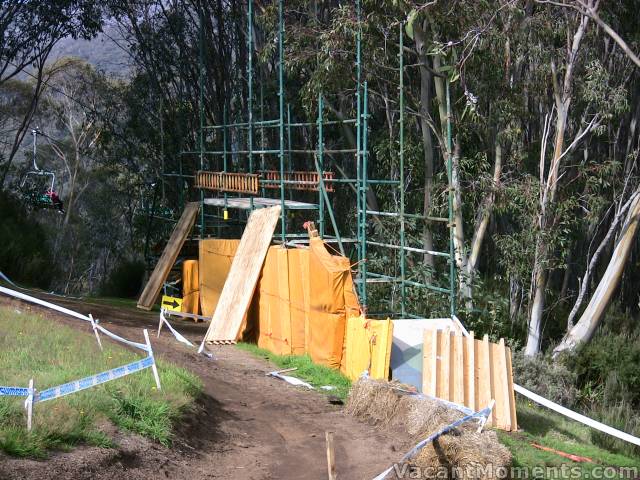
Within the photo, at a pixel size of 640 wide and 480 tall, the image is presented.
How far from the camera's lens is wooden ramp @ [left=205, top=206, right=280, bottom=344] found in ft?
52.9

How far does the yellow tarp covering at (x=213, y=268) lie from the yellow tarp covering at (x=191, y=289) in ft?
1.47

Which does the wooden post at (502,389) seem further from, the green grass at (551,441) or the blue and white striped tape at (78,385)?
A: the blue and white striped tape at (78,385)

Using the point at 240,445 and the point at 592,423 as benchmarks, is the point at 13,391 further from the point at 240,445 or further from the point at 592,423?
the point at 592,423

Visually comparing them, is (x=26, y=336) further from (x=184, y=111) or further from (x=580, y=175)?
(x=184, y=111)

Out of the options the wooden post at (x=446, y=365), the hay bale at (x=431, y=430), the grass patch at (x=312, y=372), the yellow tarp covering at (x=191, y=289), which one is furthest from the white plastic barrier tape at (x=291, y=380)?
the yellow tarp covering at (x=191, y=289)

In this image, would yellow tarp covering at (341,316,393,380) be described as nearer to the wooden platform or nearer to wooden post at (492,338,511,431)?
wooden post at (492,338,511,431)

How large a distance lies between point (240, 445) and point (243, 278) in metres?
7.57

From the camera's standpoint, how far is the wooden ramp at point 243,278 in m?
16.1

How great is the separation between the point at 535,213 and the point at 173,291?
978cm

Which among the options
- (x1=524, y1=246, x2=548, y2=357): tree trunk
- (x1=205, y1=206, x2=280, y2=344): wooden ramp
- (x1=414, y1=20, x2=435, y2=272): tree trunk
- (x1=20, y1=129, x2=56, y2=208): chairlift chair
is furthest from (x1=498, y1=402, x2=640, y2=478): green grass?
(x1=20, y1=129, x2=56, y2=208): chairlift chair

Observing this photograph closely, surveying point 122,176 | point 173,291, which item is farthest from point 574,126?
point 122,176

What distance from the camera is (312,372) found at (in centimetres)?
1341

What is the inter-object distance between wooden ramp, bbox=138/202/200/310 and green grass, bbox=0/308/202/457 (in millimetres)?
8392

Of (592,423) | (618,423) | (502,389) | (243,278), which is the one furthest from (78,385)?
(618,423)
